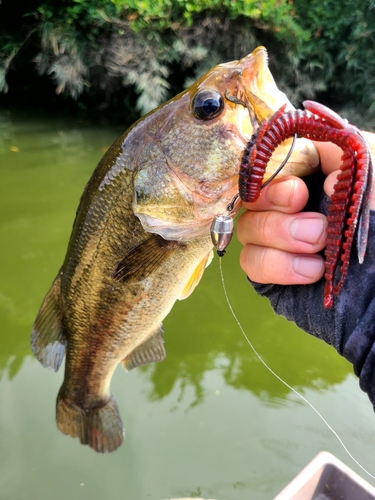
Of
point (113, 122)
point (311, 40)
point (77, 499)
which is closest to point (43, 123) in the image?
point (113, 122)

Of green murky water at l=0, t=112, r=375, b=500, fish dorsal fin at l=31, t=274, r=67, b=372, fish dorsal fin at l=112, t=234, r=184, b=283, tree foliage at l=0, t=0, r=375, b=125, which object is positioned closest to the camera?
fish dorsal fin at l=112, t=234, r=184, b=283

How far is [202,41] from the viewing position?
6.70 meters

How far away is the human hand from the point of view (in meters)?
0.96

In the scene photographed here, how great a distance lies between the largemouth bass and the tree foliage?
19.3ft

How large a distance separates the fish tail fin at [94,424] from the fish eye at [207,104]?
4.19ft

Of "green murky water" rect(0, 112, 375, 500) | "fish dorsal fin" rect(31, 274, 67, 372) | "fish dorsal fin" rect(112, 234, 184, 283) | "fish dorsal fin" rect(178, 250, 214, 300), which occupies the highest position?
"fish dorsal fin" rect(112, 234, 184, 283)

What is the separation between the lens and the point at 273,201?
101cm

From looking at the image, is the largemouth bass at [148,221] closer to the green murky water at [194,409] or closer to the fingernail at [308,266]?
the fingernail at [308,266]

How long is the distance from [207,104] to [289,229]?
37 cm

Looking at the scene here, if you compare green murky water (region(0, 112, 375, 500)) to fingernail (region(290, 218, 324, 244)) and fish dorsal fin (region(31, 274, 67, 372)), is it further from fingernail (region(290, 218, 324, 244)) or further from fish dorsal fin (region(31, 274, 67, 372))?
fingernail (region(290, 218, 324, 244))

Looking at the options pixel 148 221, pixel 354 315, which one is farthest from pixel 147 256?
pixel 354 315

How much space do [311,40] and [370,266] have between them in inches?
287

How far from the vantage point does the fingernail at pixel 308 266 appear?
0.99m

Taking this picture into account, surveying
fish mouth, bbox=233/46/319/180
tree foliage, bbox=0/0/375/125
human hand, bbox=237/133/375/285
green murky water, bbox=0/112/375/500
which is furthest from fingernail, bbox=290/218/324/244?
tree foliage, bbox=0/0/375/125
